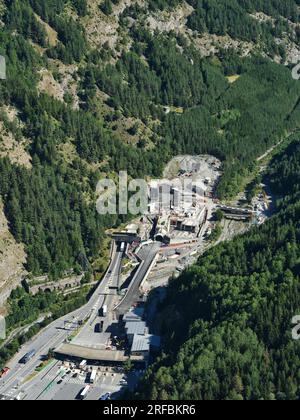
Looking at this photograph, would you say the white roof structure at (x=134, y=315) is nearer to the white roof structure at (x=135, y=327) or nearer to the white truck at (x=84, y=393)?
the white roof structure at (x=135, y=327)

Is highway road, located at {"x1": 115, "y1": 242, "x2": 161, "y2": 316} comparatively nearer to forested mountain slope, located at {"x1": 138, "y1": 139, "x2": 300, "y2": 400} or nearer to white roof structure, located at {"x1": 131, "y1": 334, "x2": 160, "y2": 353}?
forested mountain slope, located at {"x1": 138, "y1": 139, "x2": 300, "y2": 400}

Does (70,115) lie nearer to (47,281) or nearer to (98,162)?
(98,162)

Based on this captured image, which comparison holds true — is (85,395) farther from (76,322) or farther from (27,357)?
(76,322)

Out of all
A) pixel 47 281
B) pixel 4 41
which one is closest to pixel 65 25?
pixel 4 41

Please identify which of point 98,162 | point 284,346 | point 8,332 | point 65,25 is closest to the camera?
point 284,346

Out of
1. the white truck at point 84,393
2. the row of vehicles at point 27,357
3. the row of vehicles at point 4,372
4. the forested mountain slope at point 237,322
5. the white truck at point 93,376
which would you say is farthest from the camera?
the row of vehicles at point 27,357

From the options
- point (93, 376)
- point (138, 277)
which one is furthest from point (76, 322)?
→ point (93, 376)

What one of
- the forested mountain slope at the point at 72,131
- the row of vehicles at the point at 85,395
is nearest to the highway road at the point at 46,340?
the forested mountain slope at the point at 72,131
